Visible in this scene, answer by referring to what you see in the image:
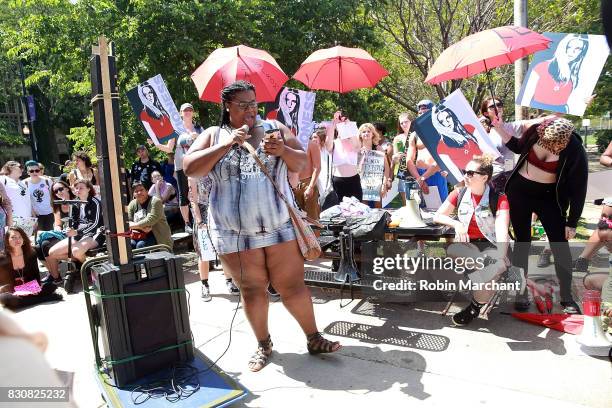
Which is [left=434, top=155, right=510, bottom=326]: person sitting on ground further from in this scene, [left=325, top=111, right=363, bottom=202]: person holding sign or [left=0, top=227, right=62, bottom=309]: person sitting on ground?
[left=0, top=227, right=62, bottom=309]: person sitting on ground

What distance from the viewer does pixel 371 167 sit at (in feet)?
21.1

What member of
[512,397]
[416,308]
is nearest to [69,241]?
[416,308]

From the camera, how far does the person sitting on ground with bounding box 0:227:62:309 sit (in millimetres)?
5129

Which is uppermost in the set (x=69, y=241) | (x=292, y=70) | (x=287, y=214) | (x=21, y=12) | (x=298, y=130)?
(x=21, y=12)

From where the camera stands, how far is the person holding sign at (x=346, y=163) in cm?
640

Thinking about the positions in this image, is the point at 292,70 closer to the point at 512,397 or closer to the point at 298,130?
the point at 298,130

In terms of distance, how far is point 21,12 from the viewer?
69.5ft

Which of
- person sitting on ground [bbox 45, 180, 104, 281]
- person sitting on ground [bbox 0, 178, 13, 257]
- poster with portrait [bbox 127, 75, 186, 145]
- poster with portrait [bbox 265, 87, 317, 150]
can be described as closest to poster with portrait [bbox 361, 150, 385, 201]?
poster with portrait [bbox 265, 87, 317, 150]

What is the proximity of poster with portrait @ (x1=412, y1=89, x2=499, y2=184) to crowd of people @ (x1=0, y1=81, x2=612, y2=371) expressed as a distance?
107mm

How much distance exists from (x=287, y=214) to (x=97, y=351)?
1.58 m

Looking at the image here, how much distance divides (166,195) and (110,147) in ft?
15.7

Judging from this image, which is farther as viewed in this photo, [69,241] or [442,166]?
[69,241]

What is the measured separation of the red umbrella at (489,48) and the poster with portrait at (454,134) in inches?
12.9

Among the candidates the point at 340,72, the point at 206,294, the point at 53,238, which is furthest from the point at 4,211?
the point at 340,72
